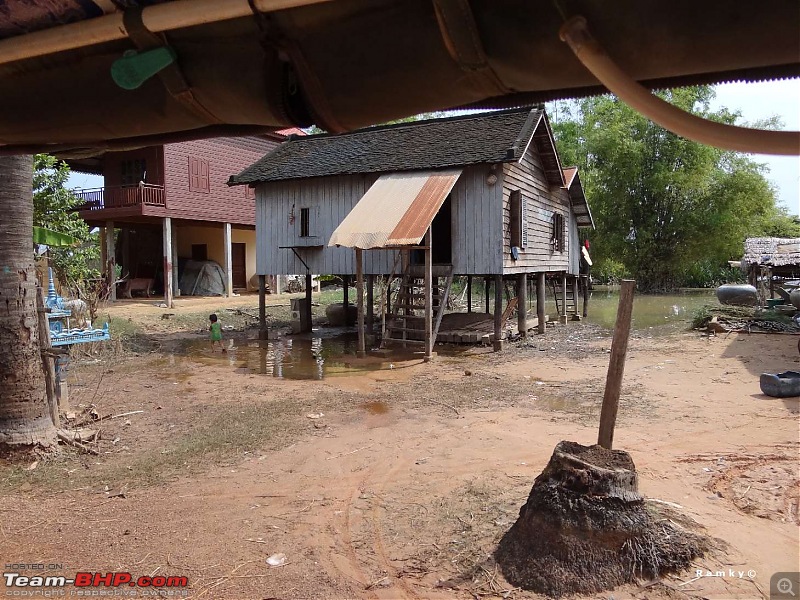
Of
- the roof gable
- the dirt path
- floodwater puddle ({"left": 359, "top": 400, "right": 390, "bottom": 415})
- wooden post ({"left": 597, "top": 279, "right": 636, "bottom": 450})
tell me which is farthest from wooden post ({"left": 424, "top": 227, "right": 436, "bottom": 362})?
wooden post ({"left": 597, "top": 279, "right": 636, "bottom": 450})

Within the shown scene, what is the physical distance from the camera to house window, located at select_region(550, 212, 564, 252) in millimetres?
19203

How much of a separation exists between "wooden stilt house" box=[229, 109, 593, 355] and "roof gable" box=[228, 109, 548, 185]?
39 mm

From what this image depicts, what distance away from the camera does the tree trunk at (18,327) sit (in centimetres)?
594

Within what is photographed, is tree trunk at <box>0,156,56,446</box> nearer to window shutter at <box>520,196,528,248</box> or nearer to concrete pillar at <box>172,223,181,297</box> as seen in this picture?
window shutter at <box>520,196,528,248</box>

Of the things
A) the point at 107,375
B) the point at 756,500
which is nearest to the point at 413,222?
the point at 107,375

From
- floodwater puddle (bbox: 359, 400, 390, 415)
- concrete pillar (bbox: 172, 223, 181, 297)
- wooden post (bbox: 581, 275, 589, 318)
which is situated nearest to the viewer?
floodwater puddle (bbox: 359, 400, 390, 415)

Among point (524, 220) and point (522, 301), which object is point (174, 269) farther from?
point (524, 220)

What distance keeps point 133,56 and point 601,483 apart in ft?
11.9

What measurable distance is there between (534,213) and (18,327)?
45.3 feet

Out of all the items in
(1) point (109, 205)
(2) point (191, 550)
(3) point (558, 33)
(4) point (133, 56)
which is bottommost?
(2) point (191, 550)

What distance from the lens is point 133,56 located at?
88.3 inches

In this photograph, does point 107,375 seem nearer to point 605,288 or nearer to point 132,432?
point 132,432

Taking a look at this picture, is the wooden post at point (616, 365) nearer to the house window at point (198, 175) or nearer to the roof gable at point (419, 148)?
the roof gable at point (419, 148)

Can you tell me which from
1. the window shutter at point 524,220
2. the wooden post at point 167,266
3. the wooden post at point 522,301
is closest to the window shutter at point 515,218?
the window shutter at point 524,220
